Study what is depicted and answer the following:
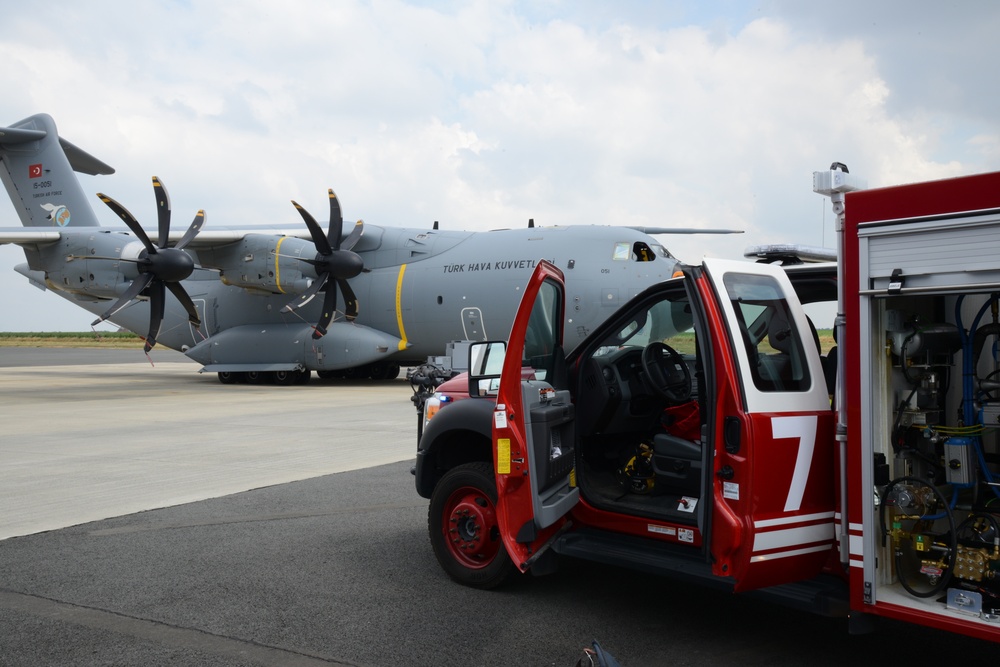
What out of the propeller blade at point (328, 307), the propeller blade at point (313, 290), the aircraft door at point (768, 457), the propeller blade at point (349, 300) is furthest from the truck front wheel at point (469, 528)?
the propeller blade at point (328, 307)

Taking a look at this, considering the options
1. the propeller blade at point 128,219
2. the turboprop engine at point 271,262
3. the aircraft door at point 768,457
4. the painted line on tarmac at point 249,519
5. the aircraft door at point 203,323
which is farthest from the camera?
the aircraft door at point 203,323

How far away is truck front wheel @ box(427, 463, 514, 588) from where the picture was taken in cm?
520

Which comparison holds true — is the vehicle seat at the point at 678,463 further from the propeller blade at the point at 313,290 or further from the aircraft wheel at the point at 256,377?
the aircraft wheel at the point at 256,377

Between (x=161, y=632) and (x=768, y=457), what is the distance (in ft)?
10.5

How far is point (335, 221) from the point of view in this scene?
20.6m

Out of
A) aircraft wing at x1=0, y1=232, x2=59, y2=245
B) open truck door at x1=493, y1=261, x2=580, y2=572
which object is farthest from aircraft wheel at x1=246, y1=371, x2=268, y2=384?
open truck door at x1=493, y1=261, x2=580, y2=572

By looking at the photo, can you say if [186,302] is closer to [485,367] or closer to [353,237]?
[353,237]

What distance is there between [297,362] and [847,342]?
19.7 meters

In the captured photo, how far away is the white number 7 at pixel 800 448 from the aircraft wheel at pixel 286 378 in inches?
799

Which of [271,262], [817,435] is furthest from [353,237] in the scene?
[817,435]

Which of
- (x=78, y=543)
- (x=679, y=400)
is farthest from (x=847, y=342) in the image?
(x=78, y=543)

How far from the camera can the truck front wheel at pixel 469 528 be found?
5195 millimetres

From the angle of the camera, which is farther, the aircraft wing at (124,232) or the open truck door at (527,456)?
the aircraft wing at (124,232)

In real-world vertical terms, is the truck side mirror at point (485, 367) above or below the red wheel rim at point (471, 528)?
above
